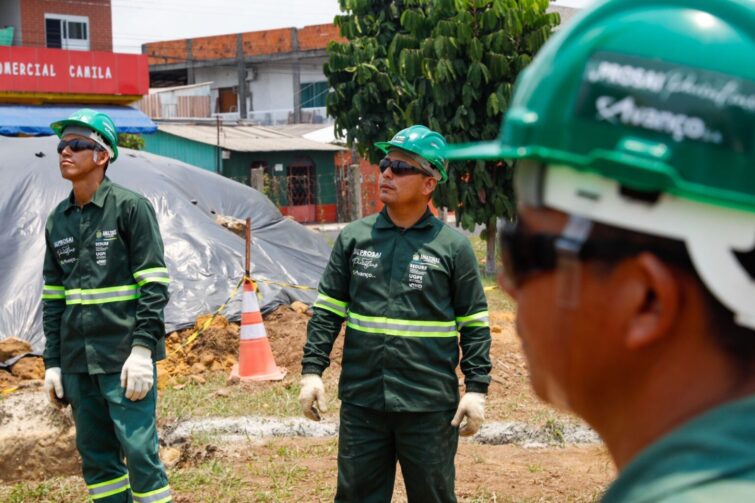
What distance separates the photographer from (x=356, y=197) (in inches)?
1182

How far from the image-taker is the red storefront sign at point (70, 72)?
970 inches

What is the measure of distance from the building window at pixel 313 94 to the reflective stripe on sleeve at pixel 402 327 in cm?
3810

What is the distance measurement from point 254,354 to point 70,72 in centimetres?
1837

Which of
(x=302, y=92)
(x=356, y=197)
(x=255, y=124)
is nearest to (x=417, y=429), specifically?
(x=356, y=197)

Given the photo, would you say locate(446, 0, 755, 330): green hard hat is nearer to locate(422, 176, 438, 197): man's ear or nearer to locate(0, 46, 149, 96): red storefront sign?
locate(422, 176, 438, 197): man's ear

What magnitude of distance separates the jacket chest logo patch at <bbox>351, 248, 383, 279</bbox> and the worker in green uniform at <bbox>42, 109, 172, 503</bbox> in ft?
3.27

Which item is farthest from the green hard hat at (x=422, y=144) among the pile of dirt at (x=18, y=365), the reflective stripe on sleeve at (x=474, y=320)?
the pile of dirt at (x=18, y=365)

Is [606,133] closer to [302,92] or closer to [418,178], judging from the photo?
[418,178]

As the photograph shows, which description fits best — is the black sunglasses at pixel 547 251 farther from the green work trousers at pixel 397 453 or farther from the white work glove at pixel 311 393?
the white work glove at pixel 311 393

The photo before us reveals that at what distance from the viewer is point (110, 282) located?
191 inches

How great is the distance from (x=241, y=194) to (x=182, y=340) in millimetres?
4287

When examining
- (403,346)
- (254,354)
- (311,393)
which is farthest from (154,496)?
(254,354)

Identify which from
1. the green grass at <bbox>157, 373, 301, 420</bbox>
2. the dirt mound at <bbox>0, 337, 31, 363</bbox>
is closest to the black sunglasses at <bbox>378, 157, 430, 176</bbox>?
the green grass at <bbox>157, 373, 301, 420</bbox>

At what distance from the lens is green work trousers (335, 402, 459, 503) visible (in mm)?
4309
